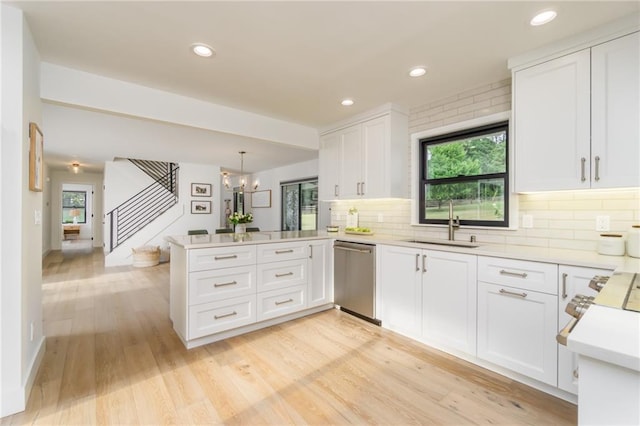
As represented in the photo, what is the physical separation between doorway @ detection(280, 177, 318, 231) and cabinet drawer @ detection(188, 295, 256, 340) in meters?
4.02

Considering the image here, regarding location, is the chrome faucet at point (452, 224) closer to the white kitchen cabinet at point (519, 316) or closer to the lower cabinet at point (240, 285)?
the white kitchen cabinet at point (519, 316)

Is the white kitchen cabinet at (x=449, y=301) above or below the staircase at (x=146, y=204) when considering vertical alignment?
below

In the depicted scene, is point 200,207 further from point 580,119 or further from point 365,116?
point 580,119

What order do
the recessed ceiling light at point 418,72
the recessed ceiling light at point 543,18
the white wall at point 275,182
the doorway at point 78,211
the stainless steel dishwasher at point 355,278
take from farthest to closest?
the doorway at point 78,211, the white wall at point 275,182, the stainless steel dishwasher at point 355,278, the recessed ceiling light at point 418,72, the recessed ceiling light at point 543,18

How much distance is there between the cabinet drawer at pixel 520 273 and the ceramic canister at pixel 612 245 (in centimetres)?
46

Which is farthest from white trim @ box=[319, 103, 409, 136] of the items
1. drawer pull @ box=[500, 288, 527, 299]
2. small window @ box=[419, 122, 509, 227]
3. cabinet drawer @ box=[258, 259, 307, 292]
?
drawer pull @ box=[500, 288, 527, 299]

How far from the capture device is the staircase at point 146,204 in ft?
22.9

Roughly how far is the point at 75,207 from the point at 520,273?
16280 millimetres

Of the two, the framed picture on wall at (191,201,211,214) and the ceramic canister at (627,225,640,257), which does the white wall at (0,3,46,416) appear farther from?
the framed picture on wall at (191,201,211,214)

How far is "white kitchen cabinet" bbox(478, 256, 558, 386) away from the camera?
1941 millimetres

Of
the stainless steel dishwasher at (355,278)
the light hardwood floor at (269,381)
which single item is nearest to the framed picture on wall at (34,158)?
the light hardwood floor at (269,381)

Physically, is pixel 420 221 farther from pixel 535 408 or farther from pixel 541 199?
pixel 535 408

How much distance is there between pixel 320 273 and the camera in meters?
3.51

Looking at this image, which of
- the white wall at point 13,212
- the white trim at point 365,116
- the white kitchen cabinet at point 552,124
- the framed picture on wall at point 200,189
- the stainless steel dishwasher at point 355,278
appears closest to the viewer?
the white wall at point 13,212
